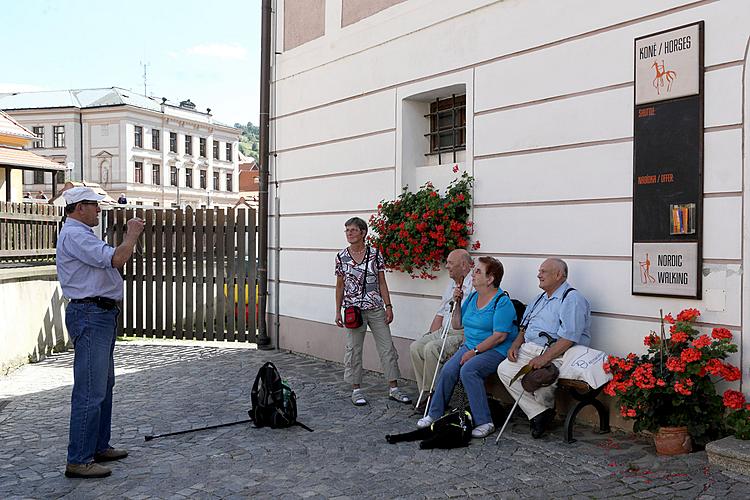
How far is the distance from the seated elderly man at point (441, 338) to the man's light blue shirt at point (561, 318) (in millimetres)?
836

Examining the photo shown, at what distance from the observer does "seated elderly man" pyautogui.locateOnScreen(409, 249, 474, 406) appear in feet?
23.9

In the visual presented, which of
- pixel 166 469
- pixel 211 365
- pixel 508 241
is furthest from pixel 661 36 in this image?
pixel 211 365

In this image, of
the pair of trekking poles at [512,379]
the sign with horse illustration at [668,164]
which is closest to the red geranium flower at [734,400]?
the sign with horse illustration at [668,164]

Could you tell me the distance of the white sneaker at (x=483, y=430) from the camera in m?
6.38

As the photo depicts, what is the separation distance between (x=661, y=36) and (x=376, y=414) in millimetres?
3887

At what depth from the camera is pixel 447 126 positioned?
8.76 metres

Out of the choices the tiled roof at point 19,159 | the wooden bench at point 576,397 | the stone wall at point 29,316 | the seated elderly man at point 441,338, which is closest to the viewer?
the wooden bench at point 576,397

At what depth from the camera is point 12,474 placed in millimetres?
5621

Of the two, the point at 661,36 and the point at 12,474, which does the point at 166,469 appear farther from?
the point at 661,36

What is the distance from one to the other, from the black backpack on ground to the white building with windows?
2408 inches

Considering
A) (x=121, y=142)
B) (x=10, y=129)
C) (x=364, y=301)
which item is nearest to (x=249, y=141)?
(x=121, y=142)

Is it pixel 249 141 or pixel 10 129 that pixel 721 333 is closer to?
pixel 10 129

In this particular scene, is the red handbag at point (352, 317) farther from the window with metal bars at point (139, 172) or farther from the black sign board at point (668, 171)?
the window with metal bars at point (139, 172)

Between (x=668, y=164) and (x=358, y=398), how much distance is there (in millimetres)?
3476
